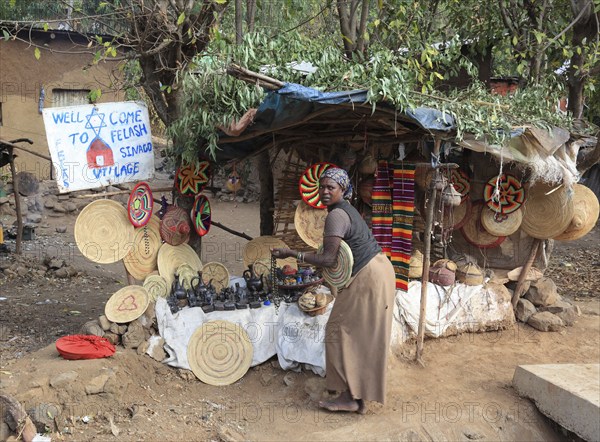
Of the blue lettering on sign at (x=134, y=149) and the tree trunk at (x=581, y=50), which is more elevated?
the tree trunk at (x=581, y=50)

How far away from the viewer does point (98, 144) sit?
5258 millimetres

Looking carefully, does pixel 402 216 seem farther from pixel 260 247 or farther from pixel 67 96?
pixel 67 96

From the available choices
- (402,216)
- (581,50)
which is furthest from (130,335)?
(581,50)

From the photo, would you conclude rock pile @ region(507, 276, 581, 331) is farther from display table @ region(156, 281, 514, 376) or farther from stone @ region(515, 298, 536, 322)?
display table @ region(156, 281, 514, 376)

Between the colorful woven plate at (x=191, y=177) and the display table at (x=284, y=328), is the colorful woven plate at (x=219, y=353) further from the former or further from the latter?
the colorful woven plate at (x=191, y=177)

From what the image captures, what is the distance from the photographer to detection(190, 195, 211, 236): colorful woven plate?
5.78 meters

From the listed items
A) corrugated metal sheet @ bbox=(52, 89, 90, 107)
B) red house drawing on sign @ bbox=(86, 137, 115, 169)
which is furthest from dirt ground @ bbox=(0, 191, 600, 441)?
corrugated metal sheet @ bbox=(52, 89, 90, 107)

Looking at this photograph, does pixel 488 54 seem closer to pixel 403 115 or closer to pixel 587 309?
pixel 587 309

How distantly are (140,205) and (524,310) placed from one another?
4.23 meters

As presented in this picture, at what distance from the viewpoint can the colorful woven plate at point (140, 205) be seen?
5.30 m

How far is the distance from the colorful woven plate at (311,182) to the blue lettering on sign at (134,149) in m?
1.50

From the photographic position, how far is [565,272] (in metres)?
9.53

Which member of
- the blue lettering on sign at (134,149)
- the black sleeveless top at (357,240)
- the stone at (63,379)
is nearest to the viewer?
the black sleeveless top at (357,240)

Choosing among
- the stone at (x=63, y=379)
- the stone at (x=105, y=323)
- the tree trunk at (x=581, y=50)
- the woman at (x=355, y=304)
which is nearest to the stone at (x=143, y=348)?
the stone at (x=105, y=323)
